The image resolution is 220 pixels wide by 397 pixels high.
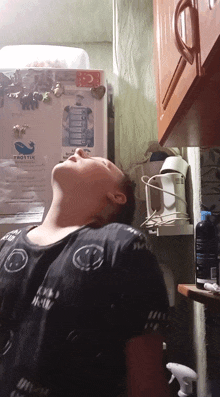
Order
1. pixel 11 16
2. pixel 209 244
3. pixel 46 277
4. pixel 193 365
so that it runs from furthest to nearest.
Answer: pixel 11 16 < pixel 193 365 < pixel 46 277 < pixel 209 244

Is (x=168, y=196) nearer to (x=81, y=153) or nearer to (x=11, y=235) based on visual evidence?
(x=81, y=153)

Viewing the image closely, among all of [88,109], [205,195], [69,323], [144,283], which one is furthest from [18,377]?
[88,109]

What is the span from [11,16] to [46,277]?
69.8 inches

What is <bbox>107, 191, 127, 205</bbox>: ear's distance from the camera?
1344 millimetres

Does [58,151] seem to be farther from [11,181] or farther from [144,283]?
[144,283]

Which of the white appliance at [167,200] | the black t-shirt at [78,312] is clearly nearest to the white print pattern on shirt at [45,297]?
the black t-shirt at [78,312]

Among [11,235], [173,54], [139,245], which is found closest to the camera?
[173,54]

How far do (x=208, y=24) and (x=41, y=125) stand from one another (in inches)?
39.7

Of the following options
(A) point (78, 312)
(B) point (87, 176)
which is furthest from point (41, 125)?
(A) point (78, 312)

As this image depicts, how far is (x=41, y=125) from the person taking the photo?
1525mm

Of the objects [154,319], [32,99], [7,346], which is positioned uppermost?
[32,99]

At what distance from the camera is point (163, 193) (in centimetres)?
140

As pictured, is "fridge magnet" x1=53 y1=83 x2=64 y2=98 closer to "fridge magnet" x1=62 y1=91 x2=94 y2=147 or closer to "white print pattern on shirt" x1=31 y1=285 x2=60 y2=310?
"fridge magnet" x1=62 y1=91 x2=94 y2=147

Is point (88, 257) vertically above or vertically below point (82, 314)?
above
